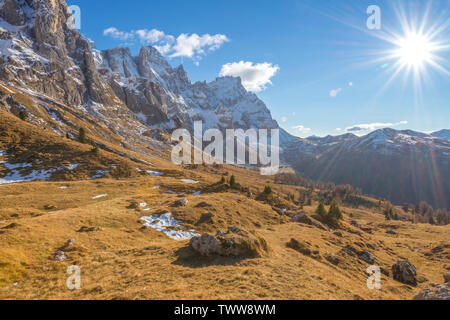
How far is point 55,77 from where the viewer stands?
7298 inches

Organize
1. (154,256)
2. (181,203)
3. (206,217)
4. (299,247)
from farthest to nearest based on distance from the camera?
(181,203) → (206,217) → (299,247) → (154,256)

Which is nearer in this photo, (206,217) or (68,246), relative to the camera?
(68,246)

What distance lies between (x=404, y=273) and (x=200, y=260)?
31.2 m

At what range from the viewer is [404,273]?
29188mm

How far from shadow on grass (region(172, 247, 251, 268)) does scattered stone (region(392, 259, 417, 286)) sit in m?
26.5

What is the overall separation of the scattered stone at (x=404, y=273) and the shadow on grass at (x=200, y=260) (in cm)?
2649

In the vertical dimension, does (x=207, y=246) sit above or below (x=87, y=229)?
above

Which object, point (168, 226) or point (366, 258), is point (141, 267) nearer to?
point (168, 226)

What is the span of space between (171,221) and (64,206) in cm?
2203

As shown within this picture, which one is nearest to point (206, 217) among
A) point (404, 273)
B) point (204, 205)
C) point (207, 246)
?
point (204, 205)
